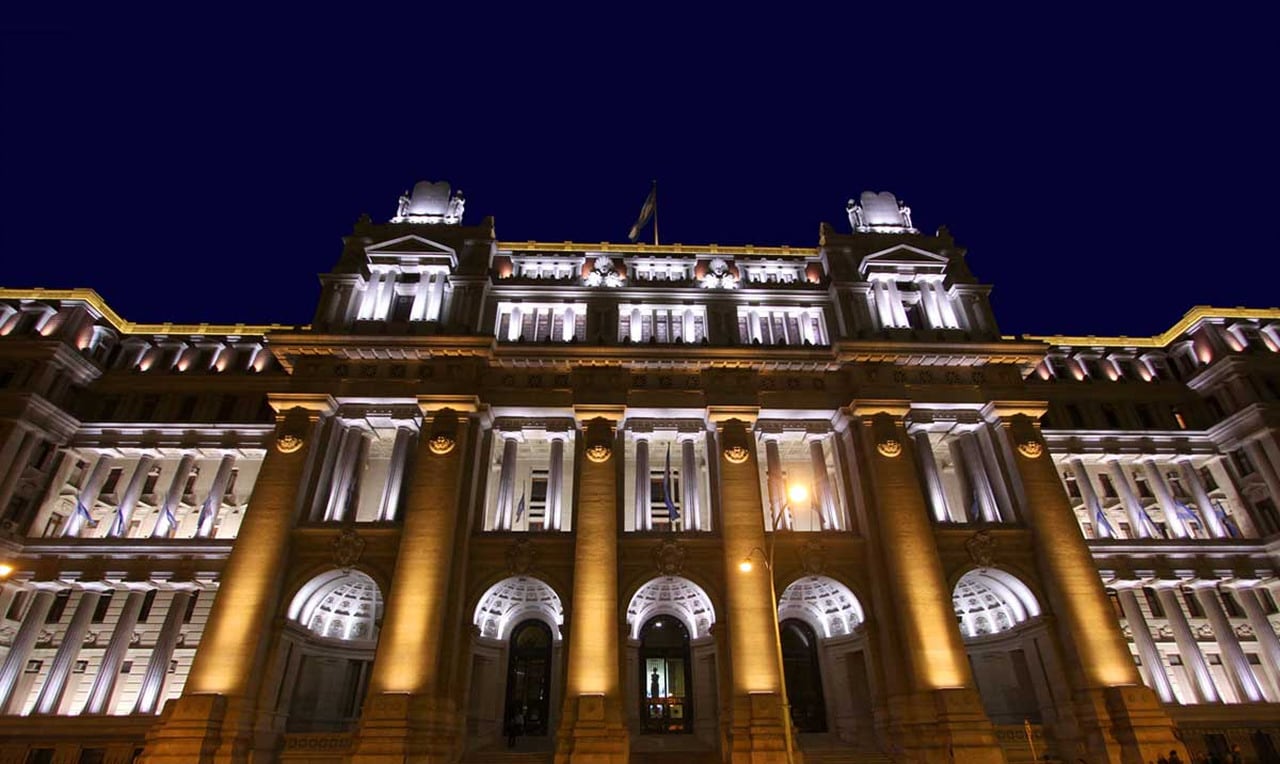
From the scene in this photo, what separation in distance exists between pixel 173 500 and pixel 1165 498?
70.5 meters

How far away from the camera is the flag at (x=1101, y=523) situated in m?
44.7

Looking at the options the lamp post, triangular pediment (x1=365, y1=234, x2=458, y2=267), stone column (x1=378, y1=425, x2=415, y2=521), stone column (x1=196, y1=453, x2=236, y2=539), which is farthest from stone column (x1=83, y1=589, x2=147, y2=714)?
the lamp post

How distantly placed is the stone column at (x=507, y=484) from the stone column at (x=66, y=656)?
1058 inches

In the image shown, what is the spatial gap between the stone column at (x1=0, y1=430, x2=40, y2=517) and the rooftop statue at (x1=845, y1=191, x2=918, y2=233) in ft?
197

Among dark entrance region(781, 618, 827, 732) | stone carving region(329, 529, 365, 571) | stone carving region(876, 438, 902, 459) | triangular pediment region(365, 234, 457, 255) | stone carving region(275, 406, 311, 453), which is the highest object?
triangular pediment region(365, 234, 457, 255)

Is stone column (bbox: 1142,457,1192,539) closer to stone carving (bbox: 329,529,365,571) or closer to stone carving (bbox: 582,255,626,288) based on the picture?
stone carving (bbox: 582,255,626,288)

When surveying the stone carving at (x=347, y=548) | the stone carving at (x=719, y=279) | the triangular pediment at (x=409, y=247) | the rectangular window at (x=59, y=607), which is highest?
the triangular pediment at (x=409, y=247)

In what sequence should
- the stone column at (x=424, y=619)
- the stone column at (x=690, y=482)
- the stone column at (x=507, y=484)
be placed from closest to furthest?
the stone column at (x=424, y=619) < the stone column at (x=507, y=484) < the stone column at (x=690, y=482)

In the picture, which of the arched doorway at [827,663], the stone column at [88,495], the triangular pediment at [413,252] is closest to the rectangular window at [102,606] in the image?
the stone column at [88,495]

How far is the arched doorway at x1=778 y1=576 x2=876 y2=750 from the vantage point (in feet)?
124

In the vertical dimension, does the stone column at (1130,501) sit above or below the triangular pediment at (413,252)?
below

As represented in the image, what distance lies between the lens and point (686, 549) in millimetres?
38625

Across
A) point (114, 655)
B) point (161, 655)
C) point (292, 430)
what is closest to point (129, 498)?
point (114, 655)

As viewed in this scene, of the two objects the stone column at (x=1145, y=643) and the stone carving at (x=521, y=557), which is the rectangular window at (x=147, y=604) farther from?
the stone column at (x=1145, y=643)
